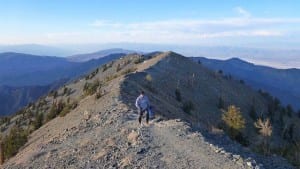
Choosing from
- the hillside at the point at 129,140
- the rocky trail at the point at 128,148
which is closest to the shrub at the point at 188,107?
the hillside at the point at 129,140

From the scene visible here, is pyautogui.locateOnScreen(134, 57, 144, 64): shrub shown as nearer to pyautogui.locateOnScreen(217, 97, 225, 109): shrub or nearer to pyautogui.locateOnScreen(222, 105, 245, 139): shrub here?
pyautogui.locateOnScreen(217, 97, 225, 109): shrub

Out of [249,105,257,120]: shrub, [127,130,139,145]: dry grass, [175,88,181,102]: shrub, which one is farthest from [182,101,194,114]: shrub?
[127,130,139,145]: dry grass

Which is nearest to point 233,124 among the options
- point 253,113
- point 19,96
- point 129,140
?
point 129,140

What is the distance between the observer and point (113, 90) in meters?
32.8

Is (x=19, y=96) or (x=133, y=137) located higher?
(x=133, y=137)

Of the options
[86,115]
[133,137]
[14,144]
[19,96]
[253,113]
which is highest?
[133,137]

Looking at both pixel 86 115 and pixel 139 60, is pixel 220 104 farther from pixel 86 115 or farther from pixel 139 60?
pixel 86 115

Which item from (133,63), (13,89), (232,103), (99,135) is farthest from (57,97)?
(13,89)

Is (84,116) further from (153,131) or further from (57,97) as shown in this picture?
(57,97)

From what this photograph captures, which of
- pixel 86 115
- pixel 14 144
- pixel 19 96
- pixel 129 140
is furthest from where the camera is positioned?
pixel 19 96

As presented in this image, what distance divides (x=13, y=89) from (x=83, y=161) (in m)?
177

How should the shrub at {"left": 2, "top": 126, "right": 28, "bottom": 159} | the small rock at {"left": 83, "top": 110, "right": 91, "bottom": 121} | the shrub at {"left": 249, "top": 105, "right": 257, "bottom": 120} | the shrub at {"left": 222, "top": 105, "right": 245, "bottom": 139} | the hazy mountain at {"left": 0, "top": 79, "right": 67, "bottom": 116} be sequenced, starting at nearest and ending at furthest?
the small rock at {"left": 83, "top": 110, "right": 91, "bottom": 121} → the shrub at {"left": 2, "top": 126, "right": 28, "bottom": 159} → the shrub at {"left": 222, "top": 105, "right": 245, "bottom": 139} → the shrub at {"left": 249, "top": 105, "right": 257, "bottom": 120} → the hazy mountain at {"left": 0, "top": 79, "right": 67, "bottom": 116}

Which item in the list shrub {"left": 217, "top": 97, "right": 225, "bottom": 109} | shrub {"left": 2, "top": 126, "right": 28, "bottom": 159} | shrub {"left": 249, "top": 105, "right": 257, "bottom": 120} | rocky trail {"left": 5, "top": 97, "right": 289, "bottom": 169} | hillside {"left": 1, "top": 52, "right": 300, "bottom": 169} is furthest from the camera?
shrub {"left": 249, "top": 105, "right": 257, "bottom": 120}

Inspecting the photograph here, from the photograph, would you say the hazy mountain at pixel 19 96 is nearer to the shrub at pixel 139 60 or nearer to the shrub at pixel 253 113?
the shrub at pixel 139 60
